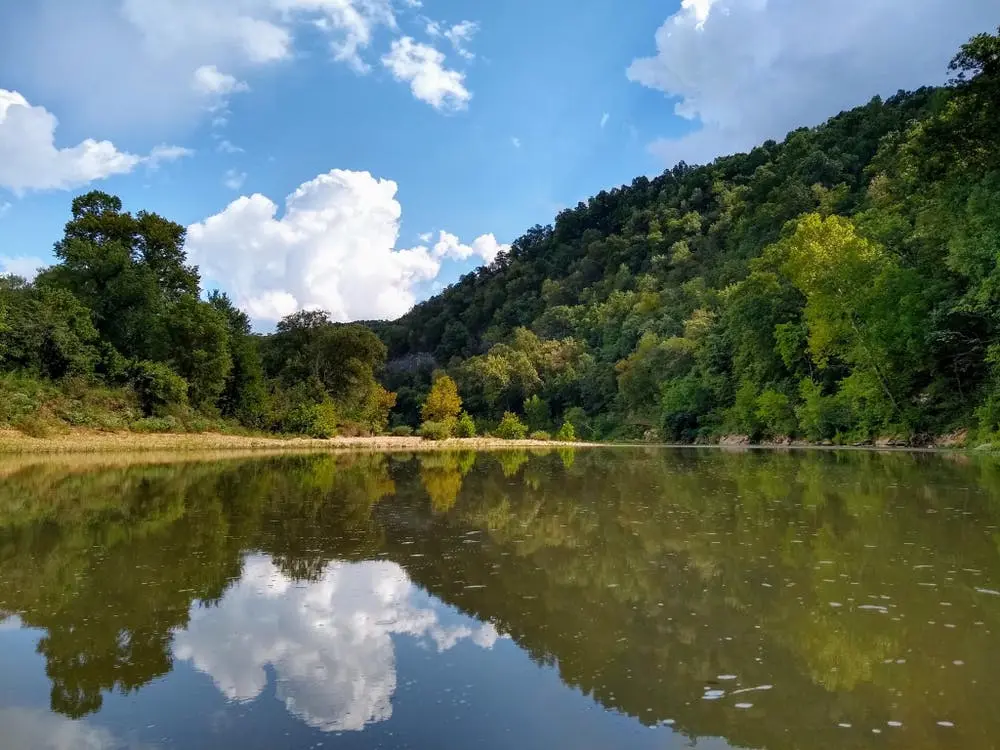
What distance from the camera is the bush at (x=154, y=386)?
34969mm

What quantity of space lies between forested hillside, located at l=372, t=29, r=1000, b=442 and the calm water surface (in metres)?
20.0

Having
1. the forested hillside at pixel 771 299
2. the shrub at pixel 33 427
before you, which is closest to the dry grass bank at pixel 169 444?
the shrub at pixel 33 427

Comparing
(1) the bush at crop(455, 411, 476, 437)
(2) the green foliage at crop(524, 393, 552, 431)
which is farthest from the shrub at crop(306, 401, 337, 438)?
(2) the green foliage at crop(524, 393, 552, 431)

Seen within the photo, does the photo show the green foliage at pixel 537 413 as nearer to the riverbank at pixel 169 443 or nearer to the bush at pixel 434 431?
the bush at pixel 434 431

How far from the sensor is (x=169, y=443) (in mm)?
30859

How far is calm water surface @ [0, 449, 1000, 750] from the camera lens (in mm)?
3484

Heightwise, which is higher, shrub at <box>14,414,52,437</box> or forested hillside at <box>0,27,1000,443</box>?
forested hillside at <box>0,27,1000,443</box>

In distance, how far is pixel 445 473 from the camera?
813 inches

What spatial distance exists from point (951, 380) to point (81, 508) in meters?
32.3

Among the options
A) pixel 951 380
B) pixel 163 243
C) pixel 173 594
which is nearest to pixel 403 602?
pixel 173 594

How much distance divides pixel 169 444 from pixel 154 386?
232 inches

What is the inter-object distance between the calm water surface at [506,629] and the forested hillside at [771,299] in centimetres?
1996

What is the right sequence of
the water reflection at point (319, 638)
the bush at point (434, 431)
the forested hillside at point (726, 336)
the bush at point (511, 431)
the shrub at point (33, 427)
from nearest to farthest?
the water reflection at point (319, 638) → the forested hillside at point (726, 336) → the shrub at point (33, 427) → the bush at point (434, 431) → the bush at point (511, 431)

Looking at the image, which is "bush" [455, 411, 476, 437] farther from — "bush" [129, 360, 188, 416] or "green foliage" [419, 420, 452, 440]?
"bush" [129, 360, 188, 416]
